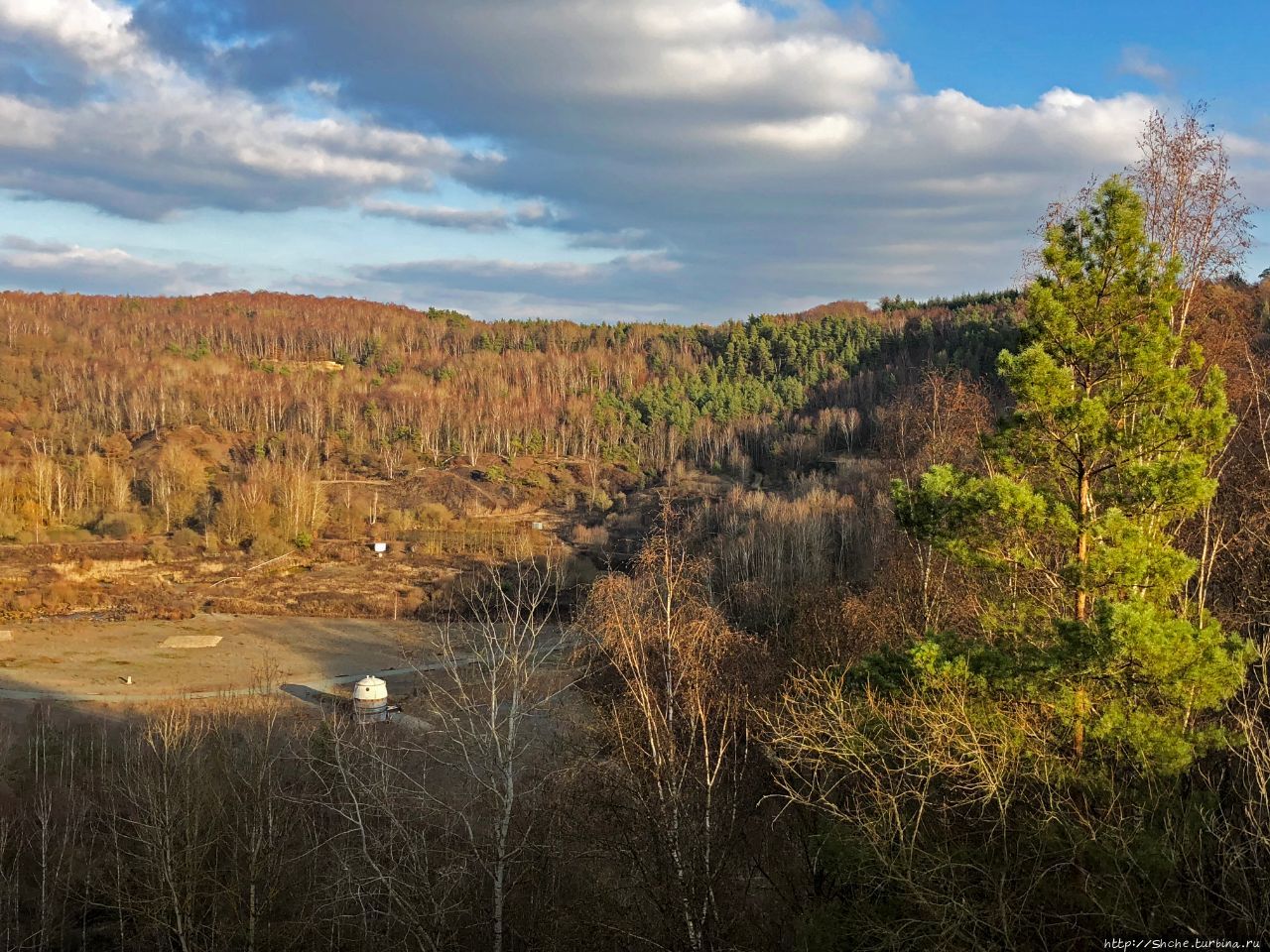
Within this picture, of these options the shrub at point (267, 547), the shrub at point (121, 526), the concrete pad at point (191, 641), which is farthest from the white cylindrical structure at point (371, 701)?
the shrub at point (121, 526)

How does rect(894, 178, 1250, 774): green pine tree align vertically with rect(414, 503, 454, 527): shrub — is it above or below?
above

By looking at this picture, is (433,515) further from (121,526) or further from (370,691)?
(370,691)

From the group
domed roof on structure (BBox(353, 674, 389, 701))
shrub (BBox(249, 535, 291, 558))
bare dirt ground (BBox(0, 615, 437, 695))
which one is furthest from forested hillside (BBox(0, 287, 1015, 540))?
domed roof on structure (BBox(353, 674, 389, 701))

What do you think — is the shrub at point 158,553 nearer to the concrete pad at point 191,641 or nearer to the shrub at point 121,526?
the shrub at point 121,526

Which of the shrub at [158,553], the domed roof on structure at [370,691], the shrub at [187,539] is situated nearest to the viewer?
the domed roof on structure at [370,691]

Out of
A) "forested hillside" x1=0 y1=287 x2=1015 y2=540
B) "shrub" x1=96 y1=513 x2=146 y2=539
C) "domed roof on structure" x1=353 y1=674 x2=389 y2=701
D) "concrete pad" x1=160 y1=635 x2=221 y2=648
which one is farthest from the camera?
"forested hillside" x1=0 y1=287 x2=1015 y2=540

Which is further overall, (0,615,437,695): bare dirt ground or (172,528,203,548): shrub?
(172,528,203,548): shrub

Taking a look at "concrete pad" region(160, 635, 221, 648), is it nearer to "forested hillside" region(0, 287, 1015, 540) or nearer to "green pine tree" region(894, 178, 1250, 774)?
"forested hillside" region(0, 287, 1015, 540)
